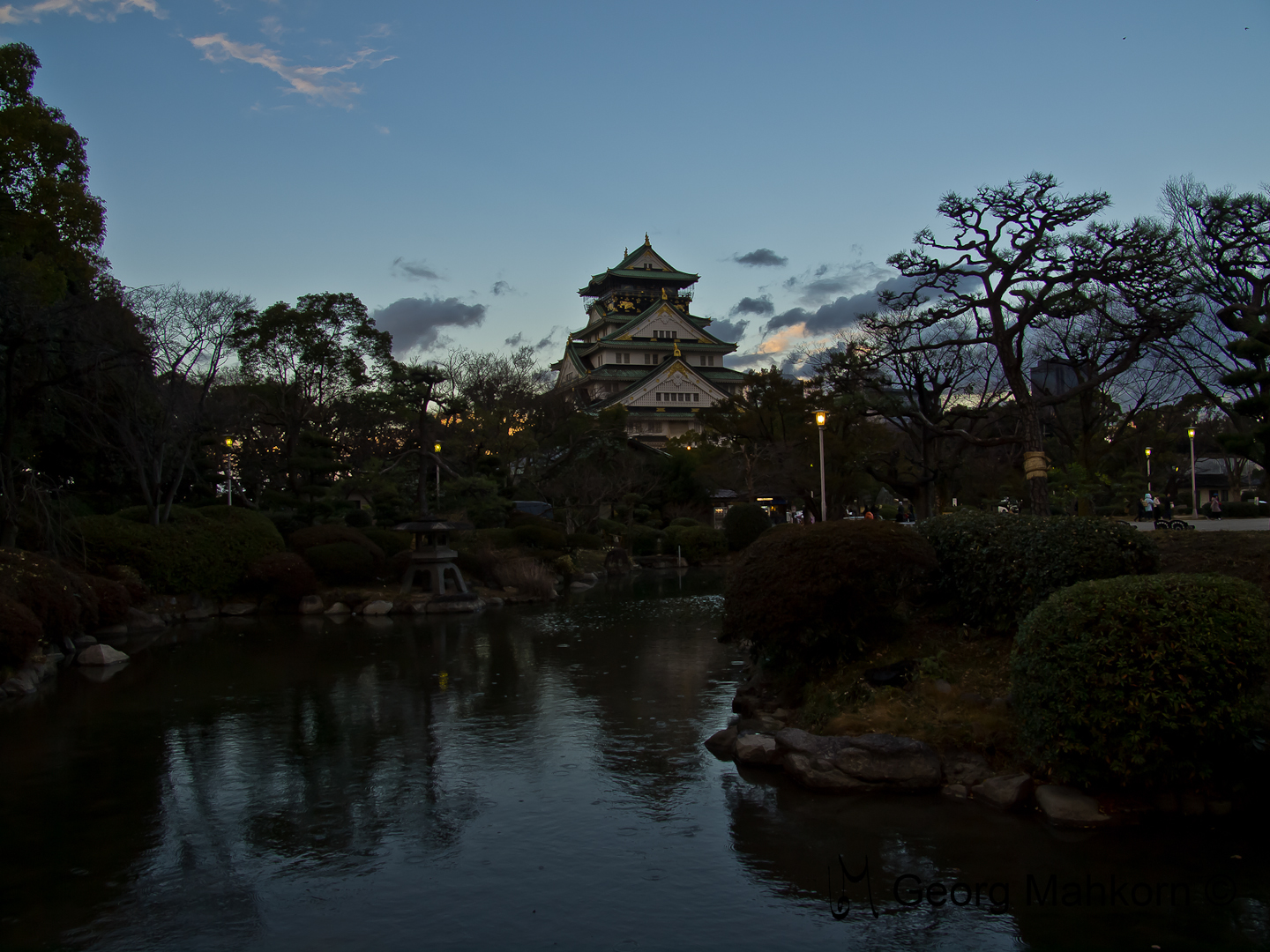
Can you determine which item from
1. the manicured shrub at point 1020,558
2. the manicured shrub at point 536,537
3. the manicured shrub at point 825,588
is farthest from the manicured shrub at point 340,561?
the manicured shrub at point 1020,558

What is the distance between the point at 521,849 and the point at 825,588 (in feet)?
12.6

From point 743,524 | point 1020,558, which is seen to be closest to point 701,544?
point 743,524

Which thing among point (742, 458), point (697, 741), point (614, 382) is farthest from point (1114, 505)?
point (614, 382)

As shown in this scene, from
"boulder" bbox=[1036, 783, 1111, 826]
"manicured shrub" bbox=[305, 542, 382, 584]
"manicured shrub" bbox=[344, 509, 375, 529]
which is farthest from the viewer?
"manicured shrub" bbox=[344, 509, 375, 529]

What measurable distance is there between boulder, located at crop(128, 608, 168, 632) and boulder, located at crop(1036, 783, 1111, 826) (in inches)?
735

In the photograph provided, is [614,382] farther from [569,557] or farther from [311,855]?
[311,855]

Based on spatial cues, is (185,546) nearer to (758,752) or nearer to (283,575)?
(283,575)

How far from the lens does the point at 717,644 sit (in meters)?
15.5

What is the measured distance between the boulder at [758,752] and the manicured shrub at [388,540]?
19.2m

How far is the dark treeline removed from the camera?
59.1ft

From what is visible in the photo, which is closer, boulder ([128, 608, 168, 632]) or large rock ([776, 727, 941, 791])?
large rock ([776, 727, 941, 791])

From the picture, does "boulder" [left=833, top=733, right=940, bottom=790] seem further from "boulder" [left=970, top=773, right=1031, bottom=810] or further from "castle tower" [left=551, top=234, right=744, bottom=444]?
"castle tower" [left=551, top=234, right=744, bottom=444]

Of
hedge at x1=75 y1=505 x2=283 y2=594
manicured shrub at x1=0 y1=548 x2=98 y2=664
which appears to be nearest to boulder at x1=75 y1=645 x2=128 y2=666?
manicured shrub at x1=0 y1=548 x2=98 y2=664

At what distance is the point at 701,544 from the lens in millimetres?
37188
